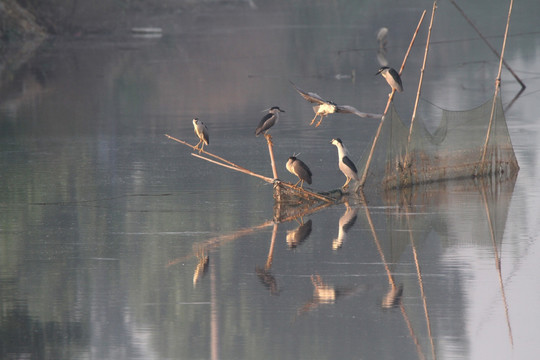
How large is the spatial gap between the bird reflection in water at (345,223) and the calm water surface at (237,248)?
42mm

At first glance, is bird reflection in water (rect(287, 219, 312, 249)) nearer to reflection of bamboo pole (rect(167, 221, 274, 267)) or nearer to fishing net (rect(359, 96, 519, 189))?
reflection of bamboo pole (rect(167, 221, 274, 267))

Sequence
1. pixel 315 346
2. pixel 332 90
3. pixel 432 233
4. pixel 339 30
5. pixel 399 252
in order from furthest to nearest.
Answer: pixel 339 30 → pixel 332 90 → pixel 432 233 → pixel 399 252 → pixel 315 346

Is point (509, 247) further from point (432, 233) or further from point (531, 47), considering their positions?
point (531, 47)

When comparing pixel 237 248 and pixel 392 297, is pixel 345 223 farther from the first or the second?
pixel 392 297

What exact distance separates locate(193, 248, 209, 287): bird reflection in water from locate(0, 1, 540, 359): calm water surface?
44 mm

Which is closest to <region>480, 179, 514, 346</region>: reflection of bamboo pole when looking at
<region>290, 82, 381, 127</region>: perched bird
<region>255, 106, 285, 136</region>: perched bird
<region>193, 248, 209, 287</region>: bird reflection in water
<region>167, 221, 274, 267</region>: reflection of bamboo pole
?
<region>290, 82, 381, 127</region>: perched bird

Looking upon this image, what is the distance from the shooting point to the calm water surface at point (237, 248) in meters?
11.0

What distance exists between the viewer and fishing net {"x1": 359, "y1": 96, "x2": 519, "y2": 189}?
60.3ft

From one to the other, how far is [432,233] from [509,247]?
3.74ft

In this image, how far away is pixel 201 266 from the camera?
1368cm

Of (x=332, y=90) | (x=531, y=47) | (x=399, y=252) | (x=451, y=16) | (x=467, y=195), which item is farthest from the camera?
(x=451, y=16)

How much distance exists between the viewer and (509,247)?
14.6 meters

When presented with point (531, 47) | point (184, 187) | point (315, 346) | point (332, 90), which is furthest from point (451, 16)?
point (315, 346)

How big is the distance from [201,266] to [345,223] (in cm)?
308
